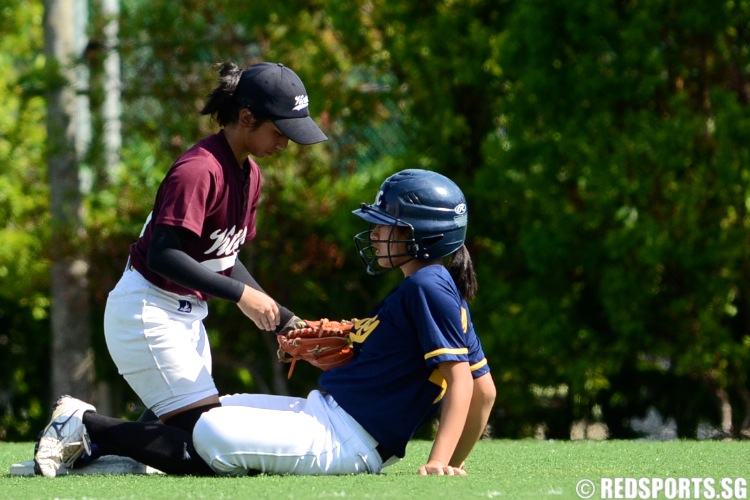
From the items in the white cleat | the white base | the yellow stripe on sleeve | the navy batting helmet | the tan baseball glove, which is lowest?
the white base

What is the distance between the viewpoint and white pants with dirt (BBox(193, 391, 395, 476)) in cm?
440

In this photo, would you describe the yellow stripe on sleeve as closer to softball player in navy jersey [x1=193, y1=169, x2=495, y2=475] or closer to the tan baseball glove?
softball player in navy jersey [x1=193, y1=169, x2=495, y2=475]

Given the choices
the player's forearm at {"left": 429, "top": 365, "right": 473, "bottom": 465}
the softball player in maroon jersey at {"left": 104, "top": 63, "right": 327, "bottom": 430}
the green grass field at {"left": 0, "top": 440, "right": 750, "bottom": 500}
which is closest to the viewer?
the green grass field at {"left": 0, "top": 440, "right": 750, "bottom": 500}

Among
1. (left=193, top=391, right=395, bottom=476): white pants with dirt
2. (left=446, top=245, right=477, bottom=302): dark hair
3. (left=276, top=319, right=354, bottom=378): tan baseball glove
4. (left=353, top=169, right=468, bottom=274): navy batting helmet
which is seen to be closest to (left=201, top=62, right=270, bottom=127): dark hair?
(left=353, top=169, right=468, bottom=274): navy batting helmet

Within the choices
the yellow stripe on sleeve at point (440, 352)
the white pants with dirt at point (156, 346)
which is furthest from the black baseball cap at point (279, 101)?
the yellow stripe on sleeve at point (440, 352)

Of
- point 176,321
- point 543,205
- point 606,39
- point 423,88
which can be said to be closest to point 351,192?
point 423,88

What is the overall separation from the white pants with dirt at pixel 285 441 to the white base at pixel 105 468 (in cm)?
48

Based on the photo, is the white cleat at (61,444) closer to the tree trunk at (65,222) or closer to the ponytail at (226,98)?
the ponytail at (226,98)

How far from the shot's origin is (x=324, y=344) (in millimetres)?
4691

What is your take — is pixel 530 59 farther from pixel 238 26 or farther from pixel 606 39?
pixel 238 26

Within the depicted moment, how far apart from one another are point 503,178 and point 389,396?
455 centimetres

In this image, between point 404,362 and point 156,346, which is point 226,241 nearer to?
point 156,346

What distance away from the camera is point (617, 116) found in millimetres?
8477

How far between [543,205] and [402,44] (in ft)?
5.79
